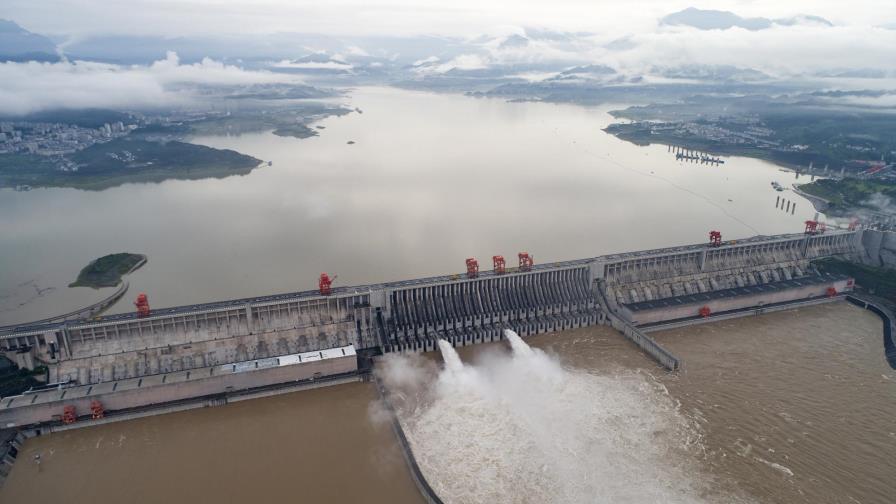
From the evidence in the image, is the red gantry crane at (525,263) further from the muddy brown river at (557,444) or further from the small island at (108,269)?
the small island at (108,269)

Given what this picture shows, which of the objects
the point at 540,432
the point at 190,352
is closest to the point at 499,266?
the point at 540,432

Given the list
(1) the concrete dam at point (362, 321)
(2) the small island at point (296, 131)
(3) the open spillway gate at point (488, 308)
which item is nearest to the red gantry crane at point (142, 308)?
(1) the concrete dam at point (362, 321)

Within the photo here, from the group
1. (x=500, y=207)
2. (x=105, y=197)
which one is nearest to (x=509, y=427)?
(x=500, y=207)

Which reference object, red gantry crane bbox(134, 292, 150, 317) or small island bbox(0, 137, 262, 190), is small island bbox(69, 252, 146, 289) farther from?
small island bbox(0, 137, 262, 190)

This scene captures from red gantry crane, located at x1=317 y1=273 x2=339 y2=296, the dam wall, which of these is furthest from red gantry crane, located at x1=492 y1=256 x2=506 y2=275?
the dam wall

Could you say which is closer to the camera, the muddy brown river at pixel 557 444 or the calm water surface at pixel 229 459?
the calm water surface at pixel 229 459

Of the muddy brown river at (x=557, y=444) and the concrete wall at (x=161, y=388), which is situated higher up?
the concrete wall at (x=161, y=388)

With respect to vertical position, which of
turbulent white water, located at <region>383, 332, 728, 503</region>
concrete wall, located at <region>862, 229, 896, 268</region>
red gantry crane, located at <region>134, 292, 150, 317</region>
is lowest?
turbulent white water, located at <region>383, 332, 728, 503</region>

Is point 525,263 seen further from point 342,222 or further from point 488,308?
point 342,222
